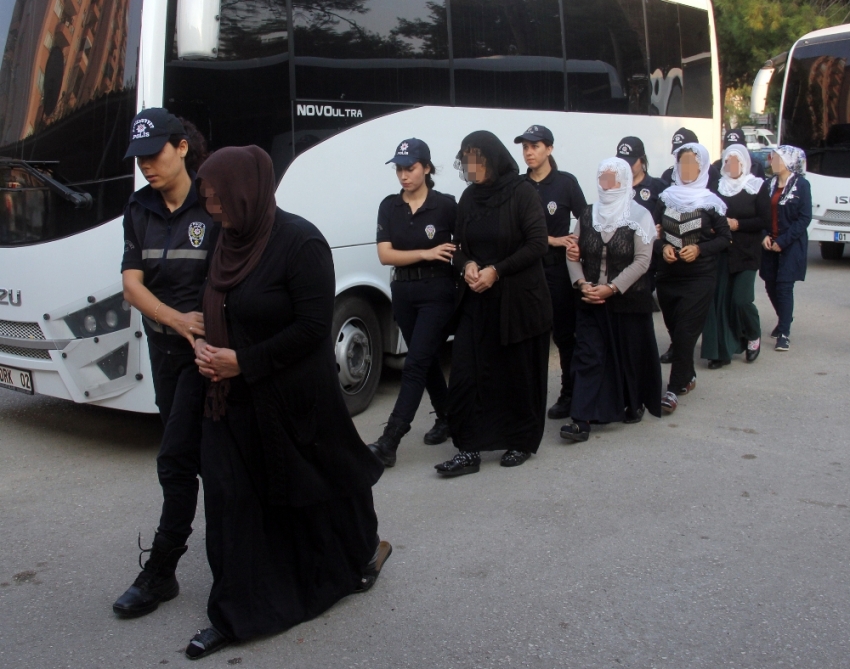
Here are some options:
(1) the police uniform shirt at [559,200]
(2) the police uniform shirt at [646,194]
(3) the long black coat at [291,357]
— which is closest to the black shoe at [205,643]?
(3) the long black coat at [291,357]

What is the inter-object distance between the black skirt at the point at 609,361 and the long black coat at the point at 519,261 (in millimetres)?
706

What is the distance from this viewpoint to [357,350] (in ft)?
21.3

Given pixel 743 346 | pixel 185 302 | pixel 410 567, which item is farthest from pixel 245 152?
pixel 743 346

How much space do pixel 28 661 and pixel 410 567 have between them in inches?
59.9

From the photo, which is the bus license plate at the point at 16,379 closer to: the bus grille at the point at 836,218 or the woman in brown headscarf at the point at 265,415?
the woman in brown headscarf at the point at 265,415

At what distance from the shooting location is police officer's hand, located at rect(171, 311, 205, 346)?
3.50m

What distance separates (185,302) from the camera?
3705 mm

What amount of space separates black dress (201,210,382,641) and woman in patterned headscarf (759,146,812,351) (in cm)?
589

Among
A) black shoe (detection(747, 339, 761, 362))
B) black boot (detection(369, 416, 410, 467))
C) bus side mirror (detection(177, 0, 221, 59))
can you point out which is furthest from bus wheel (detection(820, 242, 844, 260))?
bus side mirror (detection(177, 0, 221, 59))

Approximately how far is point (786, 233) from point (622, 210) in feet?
10.2

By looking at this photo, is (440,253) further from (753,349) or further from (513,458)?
(753,349)

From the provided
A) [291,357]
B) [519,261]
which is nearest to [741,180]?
[519,261]

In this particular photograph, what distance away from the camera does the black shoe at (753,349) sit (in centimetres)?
791

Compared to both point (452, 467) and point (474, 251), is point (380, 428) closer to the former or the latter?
point (452, 467)
